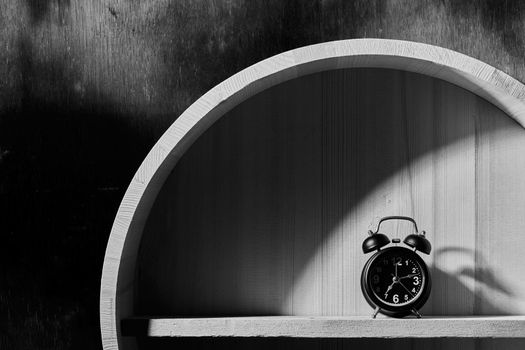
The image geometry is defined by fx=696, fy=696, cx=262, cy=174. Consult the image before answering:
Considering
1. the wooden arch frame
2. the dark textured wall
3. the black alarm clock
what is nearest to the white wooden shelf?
the black alarm clock

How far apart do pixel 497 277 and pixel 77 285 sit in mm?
824

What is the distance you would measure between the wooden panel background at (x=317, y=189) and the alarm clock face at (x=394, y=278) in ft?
0.26

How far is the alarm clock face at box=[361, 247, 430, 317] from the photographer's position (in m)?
1.15

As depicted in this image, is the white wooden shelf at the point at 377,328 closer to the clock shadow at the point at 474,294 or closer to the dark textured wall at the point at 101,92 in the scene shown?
the clock shadow at the point at 474,294

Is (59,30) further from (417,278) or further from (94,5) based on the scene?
(417,278)

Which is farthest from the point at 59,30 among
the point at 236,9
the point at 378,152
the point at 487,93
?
the point at 487,93

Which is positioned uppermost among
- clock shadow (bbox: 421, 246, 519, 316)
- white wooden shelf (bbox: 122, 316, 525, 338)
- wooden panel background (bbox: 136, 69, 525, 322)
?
wooden panel background (bbox: 136, 69, 525, 322)

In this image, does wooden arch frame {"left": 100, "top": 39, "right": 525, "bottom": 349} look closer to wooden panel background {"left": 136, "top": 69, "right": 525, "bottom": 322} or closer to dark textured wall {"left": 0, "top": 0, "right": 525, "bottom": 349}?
wooden panel background {"left": 136, "top": 69, "right": 525, "bottom": 322}

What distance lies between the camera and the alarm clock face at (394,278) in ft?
3.77

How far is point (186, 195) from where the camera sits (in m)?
1.25

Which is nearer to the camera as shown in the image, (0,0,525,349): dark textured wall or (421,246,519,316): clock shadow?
(421,246,519,316): clock shadow

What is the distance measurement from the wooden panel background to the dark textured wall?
0.70ft

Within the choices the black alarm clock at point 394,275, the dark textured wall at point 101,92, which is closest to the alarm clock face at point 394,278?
the black alarm clock at point 394,275

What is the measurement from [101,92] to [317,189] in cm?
53
